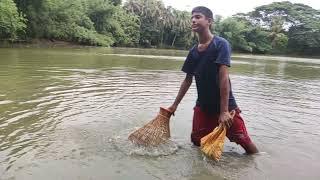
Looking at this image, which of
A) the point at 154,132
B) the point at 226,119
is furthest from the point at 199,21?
the point at 154,132

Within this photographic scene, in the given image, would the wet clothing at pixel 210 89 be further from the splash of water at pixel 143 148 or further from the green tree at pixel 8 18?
the green tree at pixel 8 18

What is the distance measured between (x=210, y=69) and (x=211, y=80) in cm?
15

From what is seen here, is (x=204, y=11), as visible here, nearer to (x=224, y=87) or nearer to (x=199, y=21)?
(x=199, y=21)

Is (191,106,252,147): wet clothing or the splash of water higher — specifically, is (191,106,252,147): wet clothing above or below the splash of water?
above

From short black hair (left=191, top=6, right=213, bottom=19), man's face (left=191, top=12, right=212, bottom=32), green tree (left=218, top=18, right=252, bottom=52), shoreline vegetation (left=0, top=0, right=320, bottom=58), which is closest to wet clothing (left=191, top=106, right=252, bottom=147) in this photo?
man's face (left=191, top=12, right=212, bottom=32)

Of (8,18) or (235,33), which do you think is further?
(235,33)

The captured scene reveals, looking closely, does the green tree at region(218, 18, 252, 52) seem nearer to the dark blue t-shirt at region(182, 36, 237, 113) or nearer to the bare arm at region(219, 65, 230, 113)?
the dark blue t-shirt at region(182, 36, 237, 113)

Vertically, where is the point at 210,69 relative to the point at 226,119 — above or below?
above

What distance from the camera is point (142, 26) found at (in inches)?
2594

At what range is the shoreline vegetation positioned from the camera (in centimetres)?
3958

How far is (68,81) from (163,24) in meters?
54.8

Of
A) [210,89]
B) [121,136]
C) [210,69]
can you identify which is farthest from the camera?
[121,136]

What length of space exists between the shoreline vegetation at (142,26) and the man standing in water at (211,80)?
29054 millimetres

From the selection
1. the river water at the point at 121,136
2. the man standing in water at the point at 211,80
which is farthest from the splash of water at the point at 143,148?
the man standing in water at the point at 211,80
